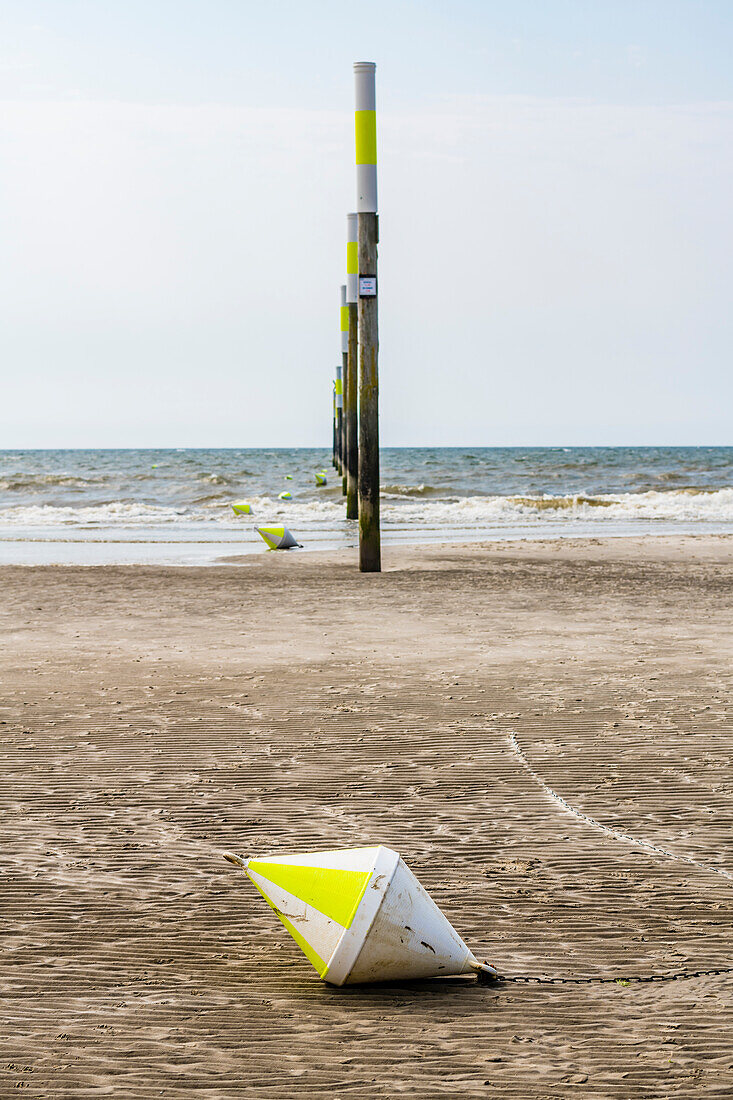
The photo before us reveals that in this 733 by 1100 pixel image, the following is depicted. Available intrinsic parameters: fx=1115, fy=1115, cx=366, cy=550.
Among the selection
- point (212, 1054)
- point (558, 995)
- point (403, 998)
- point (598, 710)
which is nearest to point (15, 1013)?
point (212, 1054)

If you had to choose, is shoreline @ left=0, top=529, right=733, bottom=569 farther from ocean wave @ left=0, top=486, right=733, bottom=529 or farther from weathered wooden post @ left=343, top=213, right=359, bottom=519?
ocean wave @ left=0, top=486, right=733, bottom=529

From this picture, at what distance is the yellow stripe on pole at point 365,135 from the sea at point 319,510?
627cm

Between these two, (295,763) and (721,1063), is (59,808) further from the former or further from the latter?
(721,1063)

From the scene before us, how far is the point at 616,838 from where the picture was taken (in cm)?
412

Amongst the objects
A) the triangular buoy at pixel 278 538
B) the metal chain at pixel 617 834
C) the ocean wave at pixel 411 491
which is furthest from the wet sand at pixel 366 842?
the ocean wave at pixel 411 491

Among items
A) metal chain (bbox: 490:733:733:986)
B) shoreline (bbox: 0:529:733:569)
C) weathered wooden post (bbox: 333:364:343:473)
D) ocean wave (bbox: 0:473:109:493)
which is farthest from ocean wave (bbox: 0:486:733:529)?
metal chain (bbox: 490:733:733:986)

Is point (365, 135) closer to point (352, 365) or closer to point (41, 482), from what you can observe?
point (352, 365)

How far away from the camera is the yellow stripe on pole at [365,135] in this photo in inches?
449

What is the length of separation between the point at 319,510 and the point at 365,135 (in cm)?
1802

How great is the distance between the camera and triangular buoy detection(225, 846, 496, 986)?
292cm

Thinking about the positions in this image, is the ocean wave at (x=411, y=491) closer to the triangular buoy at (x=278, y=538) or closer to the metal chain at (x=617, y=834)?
the triangular buoy at (x=278, y=538)

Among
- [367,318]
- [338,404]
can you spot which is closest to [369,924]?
[367,318]

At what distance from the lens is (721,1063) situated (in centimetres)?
259

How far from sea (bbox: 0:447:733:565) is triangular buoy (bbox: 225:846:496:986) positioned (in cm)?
1258
